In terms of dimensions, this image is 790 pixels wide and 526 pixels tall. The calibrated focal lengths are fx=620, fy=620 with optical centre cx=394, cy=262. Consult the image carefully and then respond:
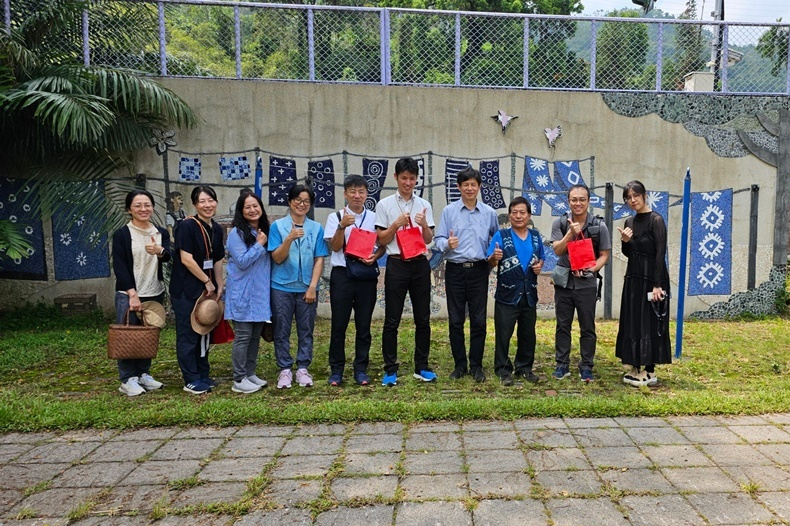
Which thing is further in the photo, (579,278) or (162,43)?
(162,43)

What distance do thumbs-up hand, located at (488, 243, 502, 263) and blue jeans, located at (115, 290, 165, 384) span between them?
2.59 m

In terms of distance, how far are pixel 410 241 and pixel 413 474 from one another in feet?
6.62

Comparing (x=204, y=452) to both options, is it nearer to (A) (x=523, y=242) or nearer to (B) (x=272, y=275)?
(B) (x=272, y=275)

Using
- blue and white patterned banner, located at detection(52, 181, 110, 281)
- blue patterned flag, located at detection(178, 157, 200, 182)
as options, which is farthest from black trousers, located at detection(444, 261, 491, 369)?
blue and white patterned banner, located at detection(52, 181, 110, 281)

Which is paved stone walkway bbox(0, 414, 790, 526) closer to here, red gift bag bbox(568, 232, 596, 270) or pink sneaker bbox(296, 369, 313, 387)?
pink sneaker bbox(296, 369, 313, 387)

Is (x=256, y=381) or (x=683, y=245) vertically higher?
(x=683, y=245)

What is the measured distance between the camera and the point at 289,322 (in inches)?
190

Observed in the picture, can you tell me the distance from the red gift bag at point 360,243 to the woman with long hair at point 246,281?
2.09 ft

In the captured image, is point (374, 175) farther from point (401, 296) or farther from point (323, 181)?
point (401, 296)

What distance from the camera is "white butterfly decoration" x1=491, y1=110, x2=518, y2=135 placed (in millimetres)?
7930

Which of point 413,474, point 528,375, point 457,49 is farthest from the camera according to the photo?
point 457,49

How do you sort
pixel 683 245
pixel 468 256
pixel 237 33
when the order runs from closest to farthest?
pixel 468 256, pixel 683 245, pixel 237 33

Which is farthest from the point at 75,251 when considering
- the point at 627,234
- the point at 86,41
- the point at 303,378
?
the point at 627,234

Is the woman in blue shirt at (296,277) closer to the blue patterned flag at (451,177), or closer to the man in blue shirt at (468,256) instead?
the man in blue shirt at (468,256)
